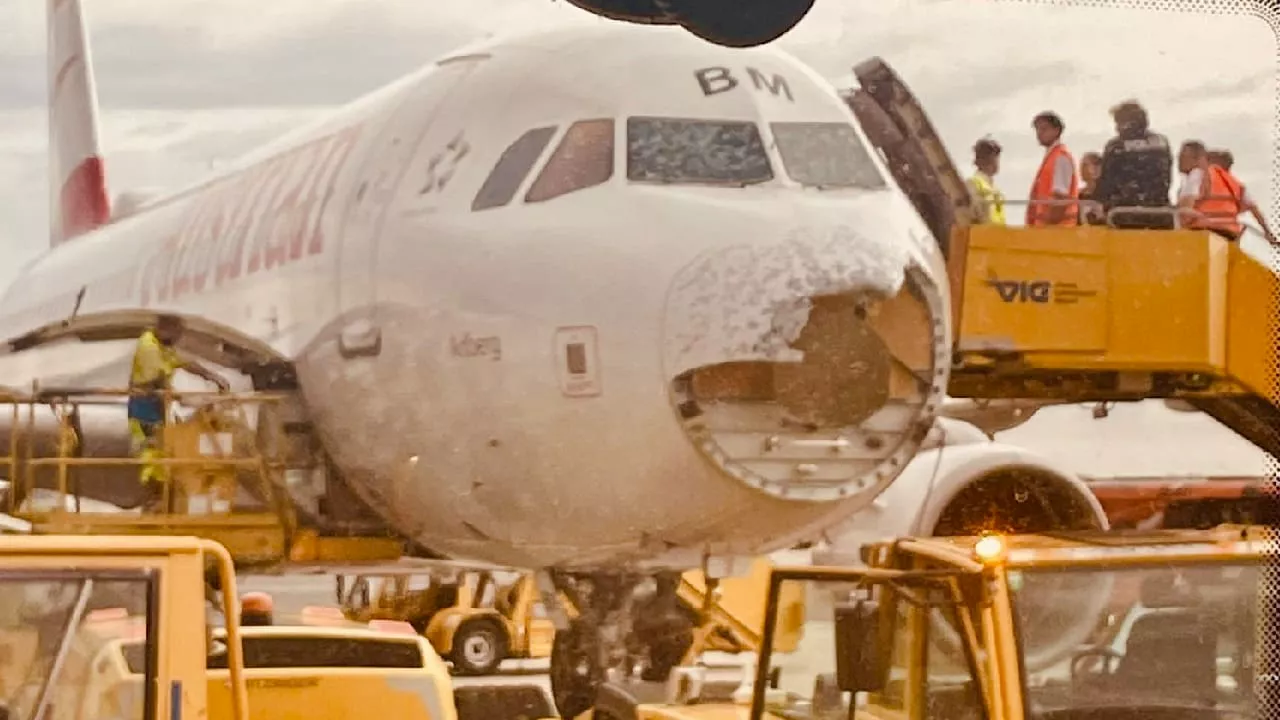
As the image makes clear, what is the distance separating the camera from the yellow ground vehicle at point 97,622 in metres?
2.88

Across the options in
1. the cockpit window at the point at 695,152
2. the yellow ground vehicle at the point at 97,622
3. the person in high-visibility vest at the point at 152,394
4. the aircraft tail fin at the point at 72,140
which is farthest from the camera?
the aircraft tail fin at the point at 72,140

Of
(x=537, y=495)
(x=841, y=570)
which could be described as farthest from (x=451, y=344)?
(x=841, y=570)

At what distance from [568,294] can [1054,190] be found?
1.80 meters

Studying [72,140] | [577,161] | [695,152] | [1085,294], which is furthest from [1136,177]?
[72,140]

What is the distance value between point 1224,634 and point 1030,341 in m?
3.32

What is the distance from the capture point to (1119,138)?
6496 millimetres

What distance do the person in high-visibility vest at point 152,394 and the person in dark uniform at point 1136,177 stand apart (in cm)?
294

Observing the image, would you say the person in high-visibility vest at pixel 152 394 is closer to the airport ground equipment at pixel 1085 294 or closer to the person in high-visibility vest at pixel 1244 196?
the airport ground equipment at pixel 1085 294

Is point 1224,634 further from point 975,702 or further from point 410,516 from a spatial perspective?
point 410,516

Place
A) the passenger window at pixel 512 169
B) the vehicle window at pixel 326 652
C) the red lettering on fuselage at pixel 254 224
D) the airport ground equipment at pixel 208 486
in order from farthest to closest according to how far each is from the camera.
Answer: the red lettering on fuselage at pixel 254 224, the airport ground equipment at pixel 208 486, the passenger window at pixel 512 169, the vehicle window at pixel 326 652

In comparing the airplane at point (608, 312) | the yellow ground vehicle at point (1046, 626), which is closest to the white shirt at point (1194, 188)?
the airplane at point (608, 312)

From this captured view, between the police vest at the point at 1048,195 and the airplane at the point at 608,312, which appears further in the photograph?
the police vest at the point at 1048,195

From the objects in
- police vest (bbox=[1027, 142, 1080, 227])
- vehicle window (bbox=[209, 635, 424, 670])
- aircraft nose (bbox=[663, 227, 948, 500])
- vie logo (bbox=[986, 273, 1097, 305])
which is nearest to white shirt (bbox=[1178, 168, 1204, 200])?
police vest (bbox=[1027, 142, 1080, 227])

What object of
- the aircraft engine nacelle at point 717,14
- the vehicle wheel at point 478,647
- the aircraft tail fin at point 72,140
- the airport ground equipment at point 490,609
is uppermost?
the aircraft tail fin at point 72,140
